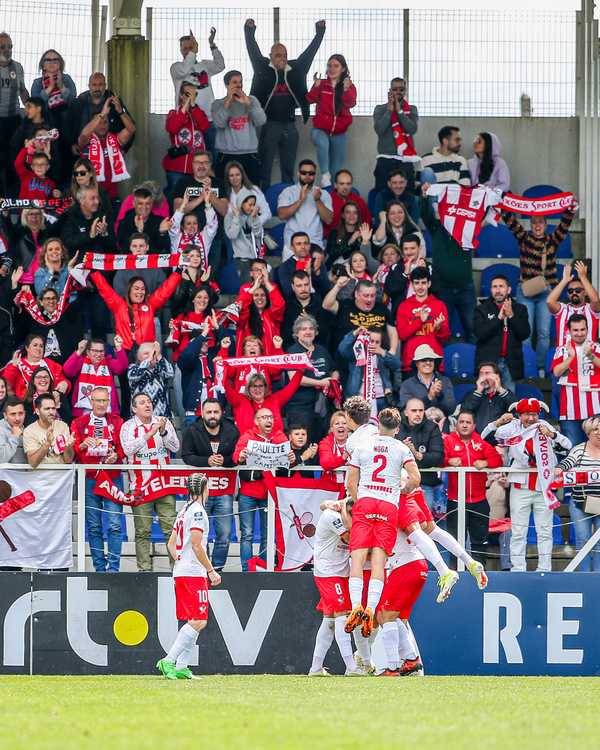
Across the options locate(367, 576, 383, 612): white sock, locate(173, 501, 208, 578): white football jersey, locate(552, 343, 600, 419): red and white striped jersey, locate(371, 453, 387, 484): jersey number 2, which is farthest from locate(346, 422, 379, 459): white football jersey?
locate(552, 343, 600, 419): red and white striped jersey

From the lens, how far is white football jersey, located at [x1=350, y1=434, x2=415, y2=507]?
13195mm

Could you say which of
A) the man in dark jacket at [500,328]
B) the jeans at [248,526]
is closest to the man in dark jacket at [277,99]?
the man in dark jacket at [500,328]

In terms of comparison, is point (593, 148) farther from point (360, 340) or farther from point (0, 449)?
point (0, 449)

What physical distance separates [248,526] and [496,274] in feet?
19.6

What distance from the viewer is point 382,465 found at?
13.2 meters

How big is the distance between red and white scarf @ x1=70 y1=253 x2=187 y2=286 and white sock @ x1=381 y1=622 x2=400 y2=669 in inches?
269

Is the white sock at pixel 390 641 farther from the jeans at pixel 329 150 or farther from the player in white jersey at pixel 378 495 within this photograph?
the jeans at pixel 329 150

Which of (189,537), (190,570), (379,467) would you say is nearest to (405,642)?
(379,467)

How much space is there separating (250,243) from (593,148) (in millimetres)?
5564

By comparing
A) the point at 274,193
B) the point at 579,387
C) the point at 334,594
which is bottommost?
the point at 334,594

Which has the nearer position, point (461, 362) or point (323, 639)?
point (323, 639)

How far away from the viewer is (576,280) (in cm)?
1906

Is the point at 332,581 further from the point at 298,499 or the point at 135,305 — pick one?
the point at 135,305

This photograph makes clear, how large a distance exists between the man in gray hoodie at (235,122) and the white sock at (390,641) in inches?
360
